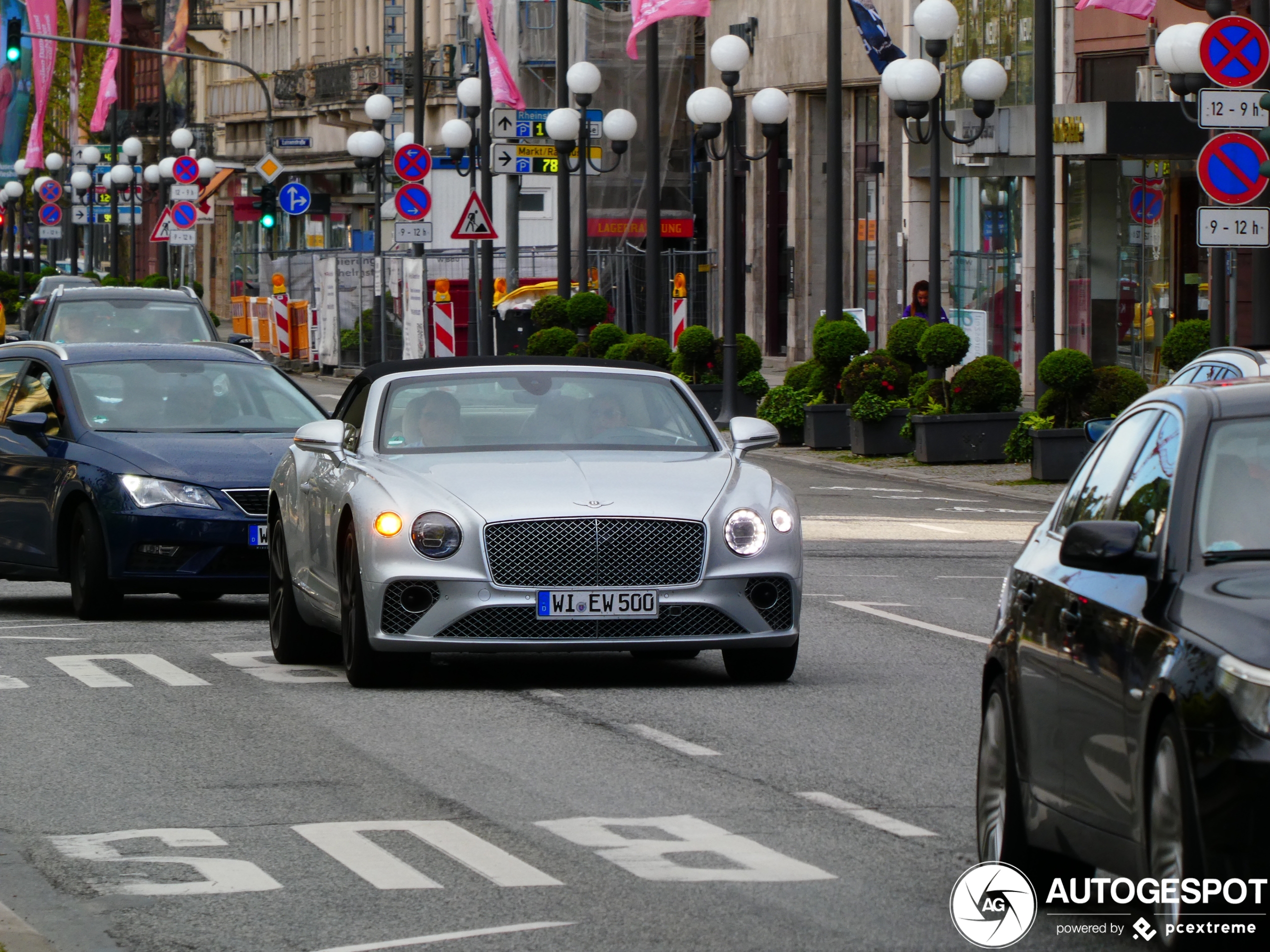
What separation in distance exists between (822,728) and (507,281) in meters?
40.9

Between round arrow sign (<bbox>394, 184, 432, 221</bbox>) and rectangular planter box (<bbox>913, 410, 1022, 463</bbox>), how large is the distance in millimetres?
13592

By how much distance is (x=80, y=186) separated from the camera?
90188 mm

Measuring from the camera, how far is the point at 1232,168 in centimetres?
2178

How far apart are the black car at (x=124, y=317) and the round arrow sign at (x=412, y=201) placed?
368 inches

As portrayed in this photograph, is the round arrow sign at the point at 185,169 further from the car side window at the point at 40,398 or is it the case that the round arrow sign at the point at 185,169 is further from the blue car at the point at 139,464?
the car side window at the point at 40,398

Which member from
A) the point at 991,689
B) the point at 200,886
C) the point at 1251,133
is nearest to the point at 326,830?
the point at 200,886

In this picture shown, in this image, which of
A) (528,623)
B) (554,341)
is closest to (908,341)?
(554,341)

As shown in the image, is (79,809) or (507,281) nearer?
(79,809)

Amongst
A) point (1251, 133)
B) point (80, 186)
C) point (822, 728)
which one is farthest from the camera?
point (80, 186)

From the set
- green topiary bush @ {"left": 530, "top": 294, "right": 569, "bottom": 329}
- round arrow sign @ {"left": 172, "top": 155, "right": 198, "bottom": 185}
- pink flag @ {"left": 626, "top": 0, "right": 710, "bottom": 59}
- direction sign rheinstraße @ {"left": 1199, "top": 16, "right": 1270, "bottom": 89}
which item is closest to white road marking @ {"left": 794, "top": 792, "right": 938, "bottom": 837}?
direction sign rheinstraße @ {"left": 1199, "top": 16, "right": 1270, "bottom": 89}

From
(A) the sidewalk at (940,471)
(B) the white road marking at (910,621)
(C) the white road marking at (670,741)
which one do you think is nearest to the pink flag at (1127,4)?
(A) the sidewalk at (940,471)

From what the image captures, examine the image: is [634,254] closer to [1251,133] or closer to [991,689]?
[1251,133]

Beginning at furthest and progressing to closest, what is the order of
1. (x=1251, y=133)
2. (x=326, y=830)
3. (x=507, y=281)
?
(x=507, y=281)
(x=1251, y=133)
(x=326, y=830)

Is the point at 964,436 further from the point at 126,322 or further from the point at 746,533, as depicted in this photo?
the point at 746,533
